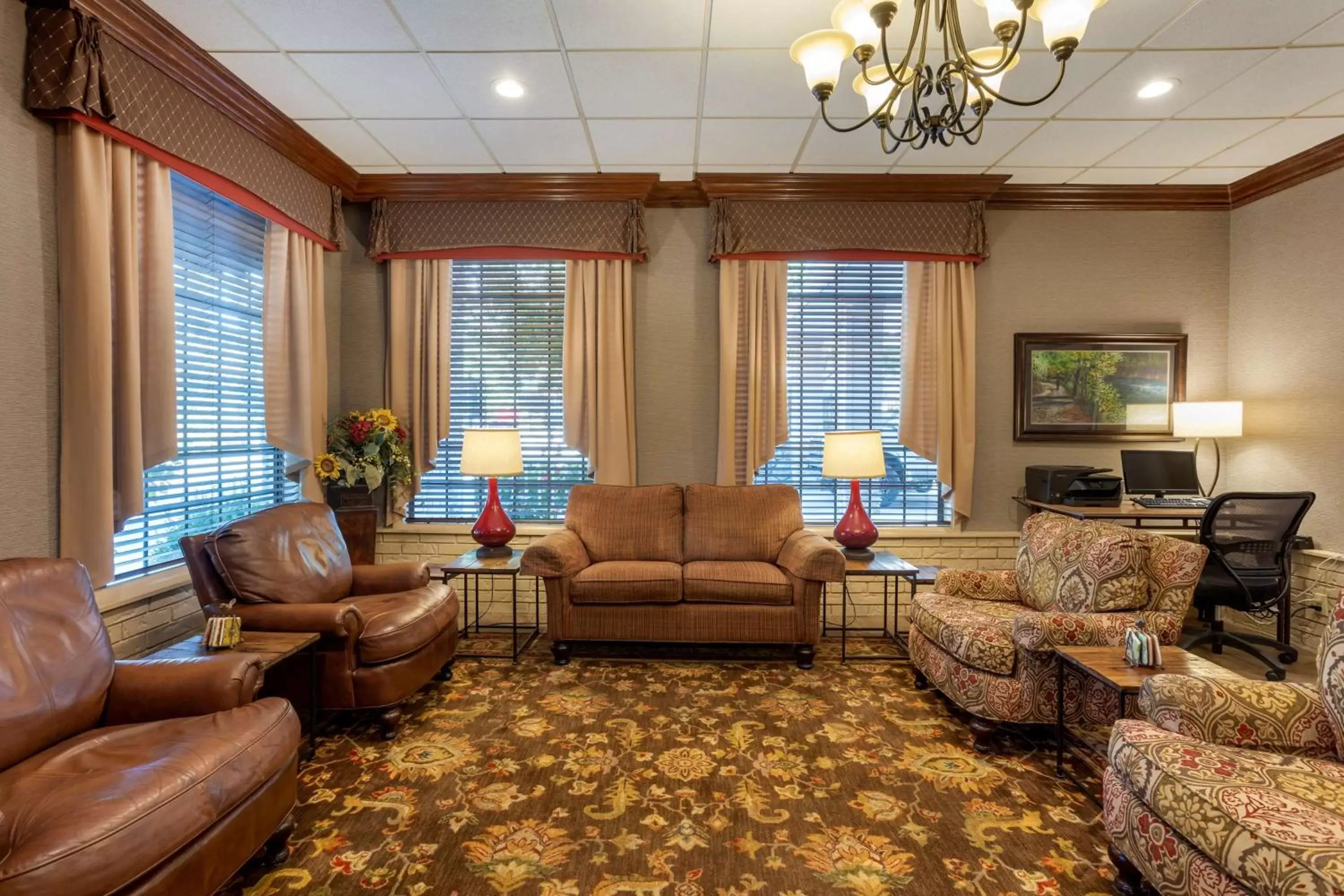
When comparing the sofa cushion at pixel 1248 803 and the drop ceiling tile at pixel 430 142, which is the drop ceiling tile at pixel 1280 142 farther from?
the drop ceiling tile at pixel 430 142

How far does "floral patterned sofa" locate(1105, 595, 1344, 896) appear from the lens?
4.60ft

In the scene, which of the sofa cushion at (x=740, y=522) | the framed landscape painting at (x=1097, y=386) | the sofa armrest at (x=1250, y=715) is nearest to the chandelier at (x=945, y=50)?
the sofa armrest at (x=1250, y=715)

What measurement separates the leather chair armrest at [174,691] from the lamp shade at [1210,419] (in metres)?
5.19

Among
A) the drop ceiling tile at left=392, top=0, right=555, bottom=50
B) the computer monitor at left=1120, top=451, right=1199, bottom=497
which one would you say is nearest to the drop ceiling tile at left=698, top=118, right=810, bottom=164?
the drop ceiling tile at left=392, top=0, right=555, bottom=50

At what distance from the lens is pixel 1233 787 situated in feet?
5.18

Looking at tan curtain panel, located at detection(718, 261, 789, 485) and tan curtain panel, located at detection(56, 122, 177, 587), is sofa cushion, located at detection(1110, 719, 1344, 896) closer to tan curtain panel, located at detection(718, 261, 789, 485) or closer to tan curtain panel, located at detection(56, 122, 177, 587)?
tan curtain panel, located at detection(718, 261, 789, 485)

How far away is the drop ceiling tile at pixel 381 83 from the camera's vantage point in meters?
2.99

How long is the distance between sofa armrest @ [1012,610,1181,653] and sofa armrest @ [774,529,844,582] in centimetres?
101

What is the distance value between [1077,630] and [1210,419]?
2.57 meters

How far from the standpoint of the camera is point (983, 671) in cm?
278

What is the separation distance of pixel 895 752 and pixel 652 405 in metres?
2.69

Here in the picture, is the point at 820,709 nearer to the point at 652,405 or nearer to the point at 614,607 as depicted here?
the point at 614,607

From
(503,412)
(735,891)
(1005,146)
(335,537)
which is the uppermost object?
(1005,146)

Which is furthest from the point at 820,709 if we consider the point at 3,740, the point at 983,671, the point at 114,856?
the point at 3,740
